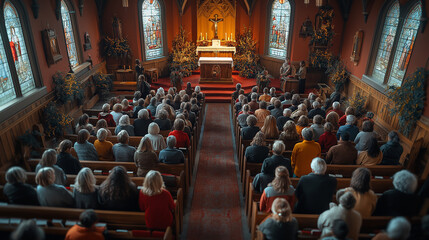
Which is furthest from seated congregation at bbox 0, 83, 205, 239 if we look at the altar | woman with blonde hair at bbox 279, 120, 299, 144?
the altar

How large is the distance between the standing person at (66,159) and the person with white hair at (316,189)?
3.46 meters

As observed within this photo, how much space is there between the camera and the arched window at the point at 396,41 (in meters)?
7.99

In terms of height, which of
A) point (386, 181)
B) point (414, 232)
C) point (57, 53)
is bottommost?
point (386, 181)

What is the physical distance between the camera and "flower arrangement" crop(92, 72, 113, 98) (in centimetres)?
1138

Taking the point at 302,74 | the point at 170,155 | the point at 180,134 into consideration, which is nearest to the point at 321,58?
the point at 302,74

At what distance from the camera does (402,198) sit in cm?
346

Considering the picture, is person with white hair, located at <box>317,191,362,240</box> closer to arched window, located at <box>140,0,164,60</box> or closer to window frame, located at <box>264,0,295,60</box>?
window frame, located at <box>264,0,295,60</box>

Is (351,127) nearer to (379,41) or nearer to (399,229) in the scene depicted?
(399,229)

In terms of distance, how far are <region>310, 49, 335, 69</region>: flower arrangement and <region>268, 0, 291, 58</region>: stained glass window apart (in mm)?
1646

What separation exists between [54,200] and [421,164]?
23.7ft

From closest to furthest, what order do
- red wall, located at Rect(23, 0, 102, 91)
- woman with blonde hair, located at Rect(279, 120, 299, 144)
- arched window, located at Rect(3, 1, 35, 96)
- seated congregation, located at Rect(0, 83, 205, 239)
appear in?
seated congregation, located at Rect(0, 83, 205, 239) → woman with blonde hair, located at Rect(279, 120, 299, 144) → arched window, located at Rect(3, 1, 35, 96) → red wall, located at Rect(23, 0, 102, 91)

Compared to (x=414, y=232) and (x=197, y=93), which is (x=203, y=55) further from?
(x=414, y=232)

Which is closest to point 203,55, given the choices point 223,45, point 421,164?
point 223,45

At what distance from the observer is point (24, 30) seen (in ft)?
23.4
